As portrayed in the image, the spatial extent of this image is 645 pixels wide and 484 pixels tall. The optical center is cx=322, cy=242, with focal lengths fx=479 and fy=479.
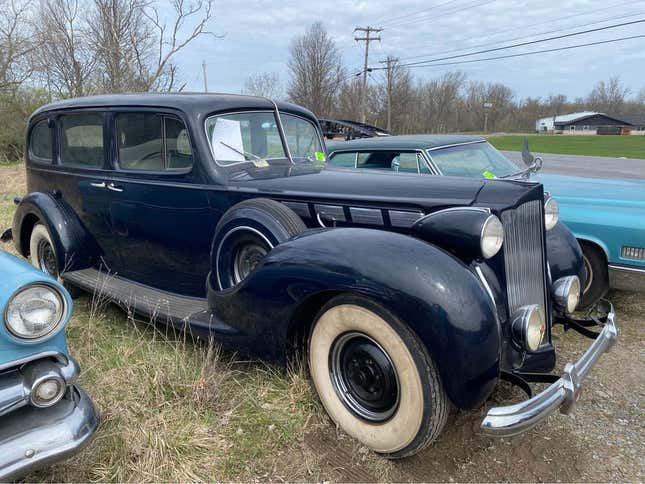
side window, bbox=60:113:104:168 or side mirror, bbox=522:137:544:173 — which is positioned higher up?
side window, bbox=60:113:104:168

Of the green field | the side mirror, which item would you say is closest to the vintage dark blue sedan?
the side mirror

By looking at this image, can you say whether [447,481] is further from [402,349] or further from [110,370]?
[110,370]

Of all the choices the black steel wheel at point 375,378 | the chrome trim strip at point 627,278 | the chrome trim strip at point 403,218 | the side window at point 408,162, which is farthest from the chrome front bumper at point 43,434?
the side window at point 408,162

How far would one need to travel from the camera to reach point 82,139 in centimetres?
409

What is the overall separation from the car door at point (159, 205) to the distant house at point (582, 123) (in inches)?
3334

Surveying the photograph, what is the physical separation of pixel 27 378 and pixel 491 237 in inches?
82.2

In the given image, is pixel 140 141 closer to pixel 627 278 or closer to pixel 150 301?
pixel 150 301

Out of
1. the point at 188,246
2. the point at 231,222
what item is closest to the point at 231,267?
the point at 231,222

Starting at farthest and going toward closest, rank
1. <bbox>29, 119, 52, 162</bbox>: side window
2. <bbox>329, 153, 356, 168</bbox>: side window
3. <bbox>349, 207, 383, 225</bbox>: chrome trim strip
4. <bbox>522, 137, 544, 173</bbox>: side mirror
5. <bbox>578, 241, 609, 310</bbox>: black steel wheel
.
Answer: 1. <bbox>329, 153, 356, 168</bbox>: side window
2. <bbox>522, 137, 544, 173</bbox>: side mirror
3. <bbox>29, 119, 52, 162</bbox>: side window
4. <bbox>578, 241, 609, 310</bbox>: black steel wheel
5. <bbox>349, 207, 383, 225</bbox>: chrome trim strip

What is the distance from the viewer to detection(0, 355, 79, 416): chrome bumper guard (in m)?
1.83

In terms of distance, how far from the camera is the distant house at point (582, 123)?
78938 mm

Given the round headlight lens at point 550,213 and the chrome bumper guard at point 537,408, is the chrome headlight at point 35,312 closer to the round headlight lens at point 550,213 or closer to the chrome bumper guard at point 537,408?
the chrome bumper guard at point 537,408

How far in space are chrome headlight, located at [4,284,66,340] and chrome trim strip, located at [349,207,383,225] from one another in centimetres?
157

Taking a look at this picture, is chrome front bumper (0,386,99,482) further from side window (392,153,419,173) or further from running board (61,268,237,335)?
side window (392,153,419,173)
